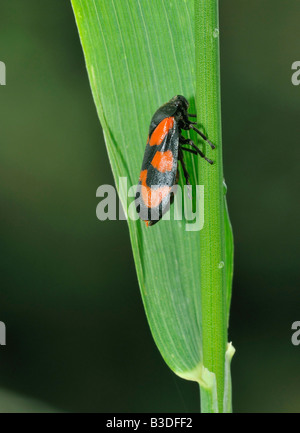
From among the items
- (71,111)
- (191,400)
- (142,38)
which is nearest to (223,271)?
(142,38)

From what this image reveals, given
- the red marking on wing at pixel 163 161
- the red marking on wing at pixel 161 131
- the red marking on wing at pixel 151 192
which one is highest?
the red marking on wing at pixel 161 131

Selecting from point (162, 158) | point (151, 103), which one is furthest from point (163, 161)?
point (151, 103)

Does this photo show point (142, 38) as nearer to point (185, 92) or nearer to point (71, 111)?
point (185, 92)

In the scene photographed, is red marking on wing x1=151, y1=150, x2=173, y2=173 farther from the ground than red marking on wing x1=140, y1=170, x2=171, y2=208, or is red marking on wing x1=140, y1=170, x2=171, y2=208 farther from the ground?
red marking on wing x1=151, y1=150, x2=173, y2=173

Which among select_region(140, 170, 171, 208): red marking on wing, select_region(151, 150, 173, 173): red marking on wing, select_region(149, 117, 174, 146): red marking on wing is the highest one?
select_region(149, 117, 174, 146): red marking on wing
